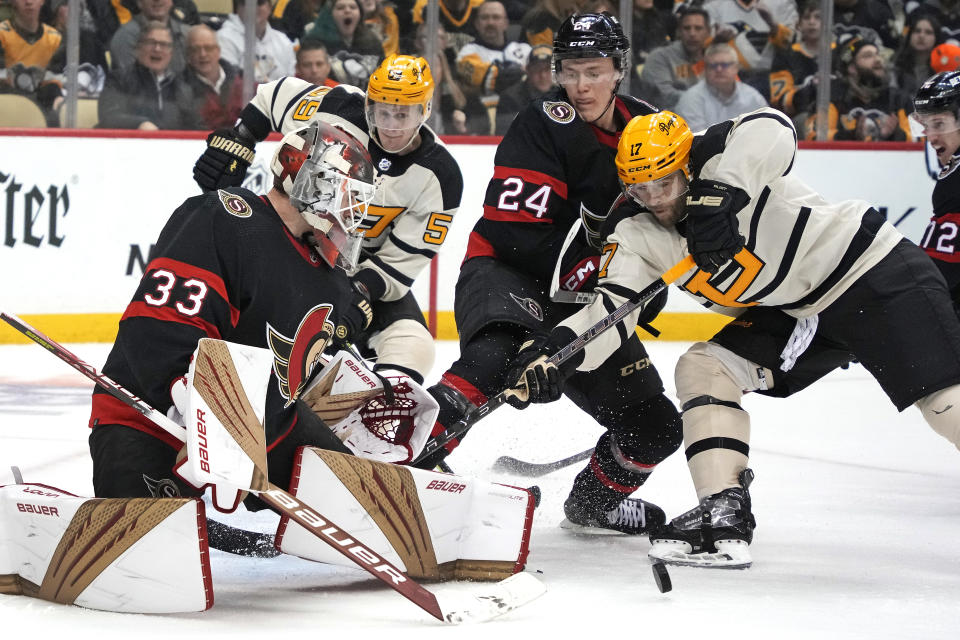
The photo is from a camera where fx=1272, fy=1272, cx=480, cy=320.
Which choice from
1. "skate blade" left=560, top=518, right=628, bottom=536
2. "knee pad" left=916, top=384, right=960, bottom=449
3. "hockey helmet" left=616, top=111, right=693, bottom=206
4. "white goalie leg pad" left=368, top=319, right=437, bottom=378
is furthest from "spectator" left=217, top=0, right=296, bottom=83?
"knee pad" left=916, top=384, right=960, bottom=449

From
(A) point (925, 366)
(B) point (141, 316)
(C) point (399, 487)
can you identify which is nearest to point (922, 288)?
(A) point (925, 366)

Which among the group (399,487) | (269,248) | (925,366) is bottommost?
(399,487)

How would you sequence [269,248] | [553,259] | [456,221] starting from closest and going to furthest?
[269,248], [553,259], [456,221]

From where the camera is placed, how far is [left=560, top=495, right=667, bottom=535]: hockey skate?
311cm

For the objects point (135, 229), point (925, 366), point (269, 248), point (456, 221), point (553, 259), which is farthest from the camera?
point (456, 221)

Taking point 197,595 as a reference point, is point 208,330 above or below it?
above

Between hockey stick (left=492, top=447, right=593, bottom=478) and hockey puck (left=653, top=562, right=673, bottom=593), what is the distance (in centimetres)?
130

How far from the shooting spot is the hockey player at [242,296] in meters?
2.24

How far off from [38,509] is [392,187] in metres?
1.56

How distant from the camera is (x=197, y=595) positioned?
2.16m

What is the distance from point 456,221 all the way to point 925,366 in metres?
3.64

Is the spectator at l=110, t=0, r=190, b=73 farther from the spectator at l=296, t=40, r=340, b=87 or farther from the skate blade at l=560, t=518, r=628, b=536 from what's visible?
the skate blade at l=560, t=518, r=628, b=536

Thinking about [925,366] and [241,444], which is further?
[925,366]

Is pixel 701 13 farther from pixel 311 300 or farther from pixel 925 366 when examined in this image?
pixel 311 300
